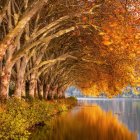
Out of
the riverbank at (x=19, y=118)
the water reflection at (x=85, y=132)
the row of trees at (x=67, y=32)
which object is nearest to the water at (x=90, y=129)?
the water reflection at (x=85, y=132)

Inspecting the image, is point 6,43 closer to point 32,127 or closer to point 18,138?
point 18,138

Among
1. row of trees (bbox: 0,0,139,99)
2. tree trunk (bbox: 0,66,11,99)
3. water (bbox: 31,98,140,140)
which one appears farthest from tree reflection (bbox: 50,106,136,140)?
row of trees (bbox: 0,0,139,99)

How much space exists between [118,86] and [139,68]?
1065 cm

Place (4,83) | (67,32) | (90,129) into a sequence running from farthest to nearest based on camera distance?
(67,32)
(90,129)
(4,83)

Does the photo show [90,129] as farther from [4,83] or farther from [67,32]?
[67,32]

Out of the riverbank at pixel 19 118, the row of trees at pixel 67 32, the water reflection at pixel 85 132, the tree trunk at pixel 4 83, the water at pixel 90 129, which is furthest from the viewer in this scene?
the tree trunk at pixel 4 83

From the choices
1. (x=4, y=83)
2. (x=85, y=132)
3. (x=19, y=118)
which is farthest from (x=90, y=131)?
(x=19, y=118)

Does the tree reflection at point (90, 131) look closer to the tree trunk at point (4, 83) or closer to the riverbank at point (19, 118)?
the riverbank at point (19, 118)

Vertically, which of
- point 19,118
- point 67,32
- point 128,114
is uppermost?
point 67,32

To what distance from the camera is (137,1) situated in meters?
18.0

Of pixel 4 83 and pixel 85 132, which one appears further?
pixel 4 83

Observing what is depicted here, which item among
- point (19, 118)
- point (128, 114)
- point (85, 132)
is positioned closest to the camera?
point (19, 118)

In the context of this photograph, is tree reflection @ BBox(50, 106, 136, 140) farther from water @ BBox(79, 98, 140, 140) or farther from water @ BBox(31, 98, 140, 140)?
water @ BBox(79, 98, 140, 140)

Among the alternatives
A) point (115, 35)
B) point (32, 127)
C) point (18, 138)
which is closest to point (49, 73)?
point (32, 127)
